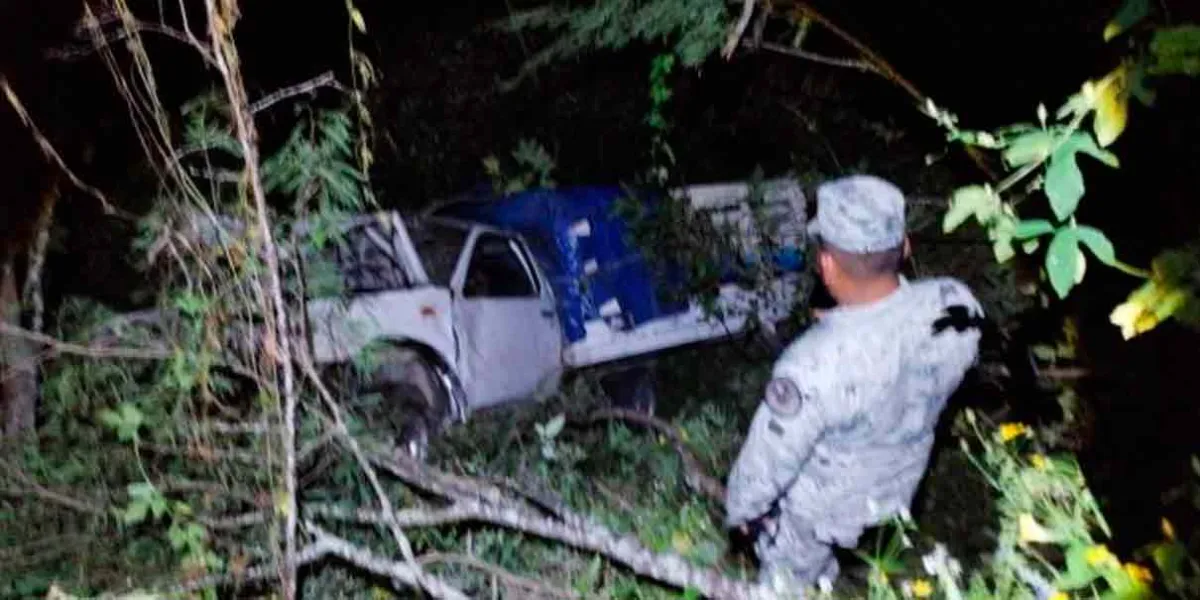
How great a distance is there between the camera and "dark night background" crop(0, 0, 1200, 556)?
1.74 m

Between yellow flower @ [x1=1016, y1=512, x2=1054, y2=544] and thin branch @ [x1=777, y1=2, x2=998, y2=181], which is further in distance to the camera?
thin branch @ [x1=777, y1=2, x2=998, y2=181]

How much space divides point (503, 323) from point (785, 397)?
3.57 meters

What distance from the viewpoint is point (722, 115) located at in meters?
7.88

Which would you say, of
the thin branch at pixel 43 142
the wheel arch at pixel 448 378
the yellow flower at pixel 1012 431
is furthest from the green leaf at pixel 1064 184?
the wheel arch at pixel 448 378

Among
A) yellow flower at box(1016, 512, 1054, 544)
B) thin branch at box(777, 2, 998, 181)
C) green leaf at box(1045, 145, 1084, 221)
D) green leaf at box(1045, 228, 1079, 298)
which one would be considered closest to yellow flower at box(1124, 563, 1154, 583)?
yellow flower at box(1016, 512, 1054, 544)

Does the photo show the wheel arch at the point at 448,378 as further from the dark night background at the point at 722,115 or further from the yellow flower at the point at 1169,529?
the yellow flower at the point at 1169,529

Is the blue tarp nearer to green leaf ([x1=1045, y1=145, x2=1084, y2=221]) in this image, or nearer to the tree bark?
the tree bark

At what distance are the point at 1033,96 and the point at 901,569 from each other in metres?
1.80

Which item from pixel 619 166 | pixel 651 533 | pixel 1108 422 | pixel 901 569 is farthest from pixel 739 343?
pixel 1108 422

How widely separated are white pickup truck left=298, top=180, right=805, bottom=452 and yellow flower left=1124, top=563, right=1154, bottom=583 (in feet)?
Result: 12.1

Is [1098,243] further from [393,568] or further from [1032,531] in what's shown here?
[393,568]

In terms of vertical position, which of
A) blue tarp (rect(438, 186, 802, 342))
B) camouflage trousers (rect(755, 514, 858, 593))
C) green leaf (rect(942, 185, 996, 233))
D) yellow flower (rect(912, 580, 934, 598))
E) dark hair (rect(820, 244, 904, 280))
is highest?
blue tarp (rect(438, 186, 802, 342))

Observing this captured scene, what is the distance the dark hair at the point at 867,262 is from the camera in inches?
104

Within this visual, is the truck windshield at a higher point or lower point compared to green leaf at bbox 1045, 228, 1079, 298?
higher
